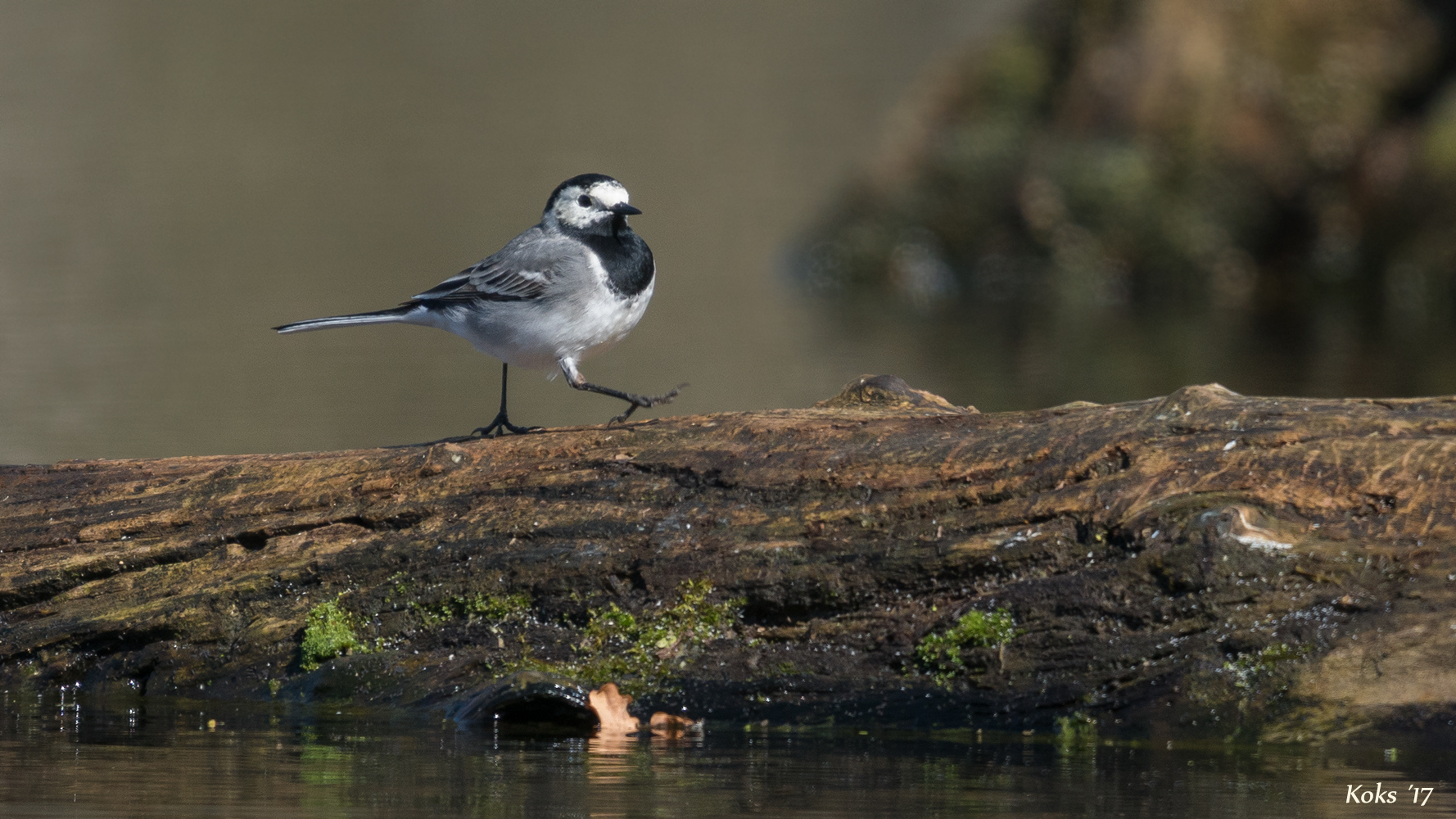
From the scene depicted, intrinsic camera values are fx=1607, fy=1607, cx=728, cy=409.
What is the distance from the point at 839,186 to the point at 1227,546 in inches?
921

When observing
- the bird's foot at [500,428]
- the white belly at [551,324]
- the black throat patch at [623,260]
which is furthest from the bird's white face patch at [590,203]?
the bird's foot at [500,428]

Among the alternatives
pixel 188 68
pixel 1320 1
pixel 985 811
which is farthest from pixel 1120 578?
pixel 188 68

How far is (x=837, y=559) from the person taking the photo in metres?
6.58

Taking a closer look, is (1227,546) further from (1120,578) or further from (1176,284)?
(1176,284)

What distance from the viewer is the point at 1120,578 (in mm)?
6242

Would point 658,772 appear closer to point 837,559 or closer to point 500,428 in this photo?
point 837,559

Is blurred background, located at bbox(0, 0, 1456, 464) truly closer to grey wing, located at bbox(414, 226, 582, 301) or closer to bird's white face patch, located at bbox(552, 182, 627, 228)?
grey wing, located at bbox(414, 226, 582, 301)

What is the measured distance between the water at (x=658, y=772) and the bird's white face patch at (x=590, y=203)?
3.06m

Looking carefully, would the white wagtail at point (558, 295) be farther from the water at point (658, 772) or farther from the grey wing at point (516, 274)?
the water at point (658, 772)

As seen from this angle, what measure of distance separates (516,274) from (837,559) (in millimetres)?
2721

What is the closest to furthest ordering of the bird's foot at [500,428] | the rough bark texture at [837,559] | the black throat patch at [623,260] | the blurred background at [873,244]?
1. the rough bark texture at [837,559]
2. the bird's foot at [500,428]
3. the black throat patch at [623,260]
4. the blurred background at [873,244]

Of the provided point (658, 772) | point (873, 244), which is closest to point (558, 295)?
point (658, 772)

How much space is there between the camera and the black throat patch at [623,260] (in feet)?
27.4

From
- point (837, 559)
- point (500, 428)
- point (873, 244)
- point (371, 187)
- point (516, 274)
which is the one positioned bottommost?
point (837, 559)
